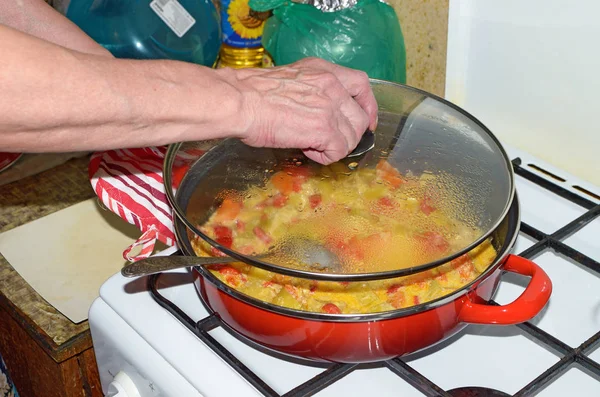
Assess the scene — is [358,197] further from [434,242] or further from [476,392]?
[476,392]

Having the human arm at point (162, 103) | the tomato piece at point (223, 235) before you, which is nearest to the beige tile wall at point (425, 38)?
the human arm at point (162, 103)

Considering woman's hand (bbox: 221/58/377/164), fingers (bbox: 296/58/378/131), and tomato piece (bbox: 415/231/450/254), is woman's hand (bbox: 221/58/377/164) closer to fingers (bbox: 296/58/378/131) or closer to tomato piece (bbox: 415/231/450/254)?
fingers (bbox: 296/58/378/131)

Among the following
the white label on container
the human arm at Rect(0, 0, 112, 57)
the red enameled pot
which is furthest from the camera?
the white label on container

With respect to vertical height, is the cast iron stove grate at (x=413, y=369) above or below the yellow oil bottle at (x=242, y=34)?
below

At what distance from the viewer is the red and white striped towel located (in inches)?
42.4

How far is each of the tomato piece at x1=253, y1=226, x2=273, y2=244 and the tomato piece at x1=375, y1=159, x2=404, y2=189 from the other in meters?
0.17

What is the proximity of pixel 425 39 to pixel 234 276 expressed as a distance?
67cm

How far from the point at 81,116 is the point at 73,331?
0.47 m

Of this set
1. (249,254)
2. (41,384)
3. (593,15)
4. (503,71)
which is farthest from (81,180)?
(593,15)

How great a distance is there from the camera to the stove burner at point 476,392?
31.5 inches

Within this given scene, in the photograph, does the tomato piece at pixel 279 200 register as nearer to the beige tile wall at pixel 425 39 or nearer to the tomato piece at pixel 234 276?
the tomato piece at pixel 234 276

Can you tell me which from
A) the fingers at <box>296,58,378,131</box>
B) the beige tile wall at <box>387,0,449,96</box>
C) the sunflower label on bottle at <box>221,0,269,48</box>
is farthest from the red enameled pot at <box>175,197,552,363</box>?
the sunflower label on bottle at <box>221,0,269,48</box>

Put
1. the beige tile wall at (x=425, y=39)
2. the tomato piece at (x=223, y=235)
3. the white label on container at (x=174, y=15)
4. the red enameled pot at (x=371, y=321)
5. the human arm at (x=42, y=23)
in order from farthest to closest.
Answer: the white label on container at (x=174, y=15) < the beige tile wall at (x=425, y=39) < the human arm at (x=42, y=23) < the tomato piece at (x=223, y=235) < the red enameled pot at (x=371, y=321)

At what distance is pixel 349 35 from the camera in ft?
4.19
